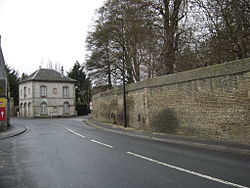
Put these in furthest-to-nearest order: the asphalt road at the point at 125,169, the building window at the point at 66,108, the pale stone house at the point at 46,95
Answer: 1. the building window at the point at 66,108
2. the pale stone house at the point at 46,95
3. the asphalt road at the point at 125,169

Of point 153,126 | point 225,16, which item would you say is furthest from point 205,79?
point 153,126

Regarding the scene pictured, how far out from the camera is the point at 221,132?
11.4m

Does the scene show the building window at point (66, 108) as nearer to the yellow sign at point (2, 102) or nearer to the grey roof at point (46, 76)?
the grey roof at point (46, 76)

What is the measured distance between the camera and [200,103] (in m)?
12.5

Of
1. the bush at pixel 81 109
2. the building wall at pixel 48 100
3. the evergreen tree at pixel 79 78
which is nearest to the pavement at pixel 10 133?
the building wall at pixel 48 100

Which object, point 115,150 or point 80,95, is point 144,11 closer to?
point 115,150

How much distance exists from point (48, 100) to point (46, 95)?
1.16 meters

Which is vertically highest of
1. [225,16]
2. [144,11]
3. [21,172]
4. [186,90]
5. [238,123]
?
[144,11]

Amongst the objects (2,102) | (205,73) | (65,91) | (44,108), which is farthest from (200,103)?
(65,91)

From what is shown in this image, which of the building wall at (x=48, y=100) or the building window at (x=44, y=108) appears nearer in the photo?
the building wall at (x=48, y=100)

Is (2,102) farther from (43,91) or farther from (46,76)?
(46,76)

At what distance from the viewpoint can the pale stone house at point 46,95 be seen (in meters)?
50.3

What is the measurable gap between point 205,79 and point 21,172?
30.7ft

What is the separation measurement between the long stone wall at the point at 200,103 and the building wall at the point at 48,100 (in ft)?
120
